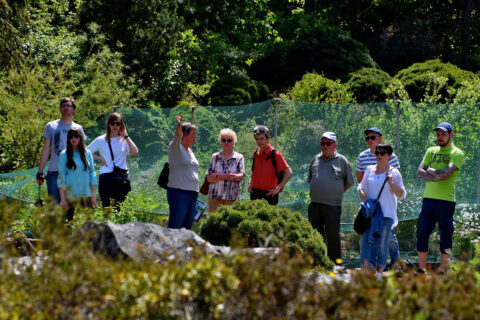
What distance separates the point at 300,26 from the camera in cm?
2564

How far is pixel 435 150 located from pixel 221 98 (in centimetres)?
971

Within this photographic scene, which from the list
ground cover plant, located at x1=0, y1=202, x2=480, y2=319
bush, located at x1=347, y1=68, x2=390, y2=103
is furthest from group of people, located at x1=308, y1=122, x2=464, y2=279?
bush, located at x1=347, y1=68, x2=390, y2=103

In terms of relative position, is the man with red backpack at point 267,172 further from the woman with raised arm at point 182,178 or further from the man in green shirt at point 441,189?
the man in green shirt at point 441,189

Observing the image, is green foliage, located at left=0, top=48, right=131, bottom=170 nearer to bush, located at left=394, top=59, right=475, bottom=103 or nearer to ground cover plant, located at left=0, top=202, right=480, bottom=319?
ground cover plant, located at left=0, top=202, right=480, bottom=319

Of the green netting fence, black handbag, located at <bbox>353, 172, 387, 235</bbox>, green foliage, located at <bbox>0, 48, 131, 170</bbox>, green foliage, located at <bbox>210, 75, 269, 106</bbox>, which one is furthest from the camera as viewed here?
green foliage, located at <bbox>210, 75, 269, 106</bbox>

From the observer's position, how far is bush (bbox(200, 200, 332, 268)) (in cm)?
626

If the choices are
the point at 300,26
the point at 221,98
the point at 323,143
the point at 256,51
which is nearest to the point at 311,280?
the point at 323,143

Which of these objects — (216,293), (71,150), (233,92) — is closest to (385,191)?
(71,150)

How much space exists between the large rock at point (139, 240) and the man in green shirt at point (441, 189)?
345 cm

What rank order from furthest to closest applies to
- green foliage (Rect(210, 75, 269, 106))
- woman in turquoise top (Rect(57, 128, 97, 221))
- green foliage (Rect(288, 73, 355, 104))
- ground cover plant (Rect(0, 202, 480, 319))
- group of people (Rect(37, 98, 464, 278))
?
green foliage (Rect(210, 75, 269, 106)), green foliage (Rect(288, 73, 355, 104)), woman in turquoise top (Rect(57, 128, 97, 221)), group of people (Rect(37, 98, 464, 278)), ground cover plant (Rect(0, 202, 480, 319))

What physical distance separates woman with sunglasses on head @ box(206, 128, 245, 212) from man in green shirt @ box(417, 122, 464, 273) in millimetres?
2026

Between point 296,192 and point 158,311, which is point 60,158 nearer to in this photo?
point 296,192

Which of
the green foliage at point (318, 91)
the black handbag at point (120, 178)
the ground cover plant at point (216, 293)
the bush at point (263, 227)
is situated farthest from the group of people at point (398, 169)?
the green foliage at point (318, 91)

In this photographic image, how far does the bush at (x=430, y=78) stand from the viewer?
16547mm
